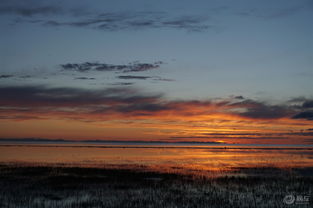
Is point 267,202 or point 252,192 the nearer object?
point 267,202

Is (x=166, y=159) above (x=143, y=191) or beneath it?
above

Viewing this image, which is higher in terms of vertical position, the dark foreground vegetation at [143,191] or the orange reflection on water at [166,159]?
the orange reflection on water at [166,159]

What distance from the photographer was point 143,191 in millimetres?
26500

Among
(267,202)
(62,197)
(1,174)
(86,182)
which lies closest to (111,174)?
(86,182)

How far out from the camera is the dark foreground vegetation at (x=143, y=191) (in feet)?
71.1

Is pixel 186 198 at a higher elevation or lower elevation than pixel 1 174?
lower

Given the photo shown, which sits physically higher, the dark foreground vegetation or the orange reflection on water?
the orange reflection on water

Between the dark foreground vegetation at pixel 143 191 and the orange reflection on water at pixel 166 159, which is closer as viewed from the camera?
the dark foreground vegetation at pixel 143 191

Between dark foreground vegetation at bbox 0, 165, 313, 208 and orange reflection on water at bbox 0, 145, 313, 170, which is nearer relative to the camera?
dark foreground vegetation at bbox 0, 165, 313, 208

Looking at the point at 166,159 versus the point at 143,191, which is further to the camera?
the point at 166,159

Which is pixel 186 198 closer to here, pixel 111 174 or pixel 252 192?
pixel 252 192

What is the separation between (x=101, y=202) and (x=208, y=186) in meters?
10.4

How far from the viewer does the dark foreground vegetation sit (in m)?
21.7

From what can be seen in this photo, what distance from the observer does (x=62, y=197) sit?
23.7 meters
